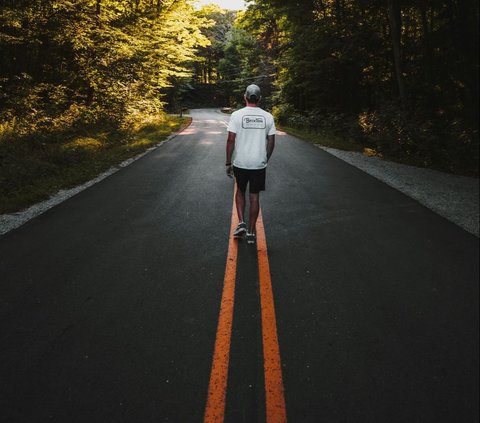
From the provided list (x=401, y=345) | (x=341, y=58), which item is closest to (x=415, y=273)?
(x=401, y=345)

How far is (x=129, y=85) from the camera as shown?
18062 mm

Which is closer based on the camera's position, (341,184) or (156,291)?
(156,291)

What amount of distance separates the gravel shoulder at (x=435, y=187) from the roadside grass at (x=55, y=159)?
8137 mm

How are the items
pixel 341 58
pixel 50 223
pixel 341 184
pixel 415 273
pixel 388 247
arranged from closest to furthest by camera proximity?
pixel 415 273 → pixel 388 247 → pixel 50 223 → pixel 341 184 → pixel 341 58

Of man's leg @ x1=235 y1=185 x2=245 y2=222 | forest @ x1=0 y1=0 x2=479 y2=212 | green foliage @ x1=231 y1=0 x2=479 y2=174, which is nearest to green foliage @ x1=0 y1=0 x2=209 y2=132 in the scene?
forest @ x1=0 y1=0 x2=479 y2=212

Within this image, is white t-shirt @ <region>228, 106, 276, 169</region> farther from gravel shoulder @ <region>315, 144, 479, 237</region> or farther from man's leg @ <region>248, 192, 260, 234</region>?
gravel shoulder @ <region>315, 144, 479, 237</region>

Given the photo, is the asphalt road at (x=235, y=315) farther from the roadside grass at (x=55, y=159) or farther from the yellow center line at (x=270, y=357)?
the roadside grass at (x=55, y=159)

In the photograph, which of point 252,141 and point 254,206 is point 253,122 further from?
point 254,206

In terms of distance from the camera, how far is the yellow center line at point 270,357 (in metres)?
2.54

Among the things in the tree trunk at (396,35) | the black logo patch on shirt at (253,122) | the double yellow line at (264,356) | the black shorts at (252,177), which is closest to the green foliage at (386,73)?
the tree trunk at (396,35)

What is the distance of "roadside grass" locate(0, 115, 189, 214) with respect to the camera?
7.81 metres

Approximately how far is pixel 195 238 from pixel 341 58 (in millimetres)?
16827

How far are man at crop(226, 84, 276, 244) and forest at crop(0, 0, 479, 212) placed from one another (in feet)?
19.1

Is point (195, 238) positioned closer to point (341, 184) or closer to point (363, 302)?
point (363, 302)
